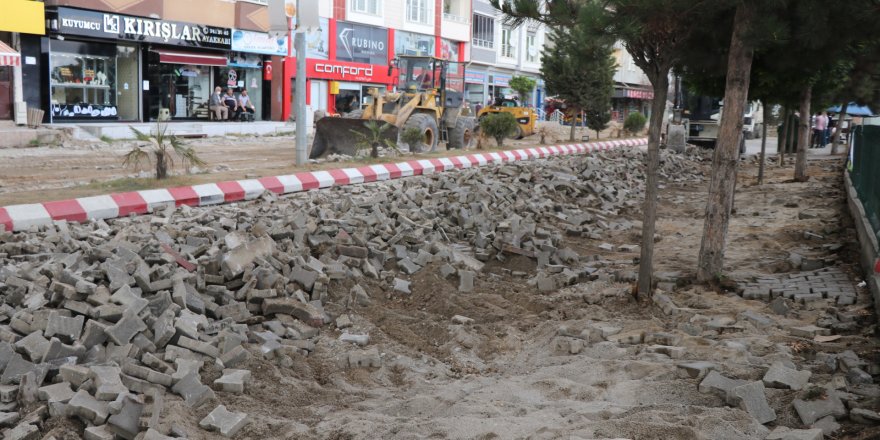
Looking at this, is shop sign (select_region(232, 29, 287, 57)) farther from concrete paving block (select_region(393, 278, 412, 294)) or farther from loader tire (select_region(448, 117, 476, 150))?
concrete paving block (select_region(393, 278, 412, 294))

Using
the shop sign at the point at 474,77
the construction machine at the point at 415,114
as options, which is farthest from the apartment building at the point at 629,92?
the construction machine at the point at 415,114

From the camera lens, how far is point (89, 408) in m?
4.63

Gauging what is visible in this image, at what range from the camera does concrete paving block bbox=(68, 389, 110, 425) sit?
4.62 metres

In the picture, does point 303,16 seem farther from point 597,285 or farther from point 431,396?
point 431,396

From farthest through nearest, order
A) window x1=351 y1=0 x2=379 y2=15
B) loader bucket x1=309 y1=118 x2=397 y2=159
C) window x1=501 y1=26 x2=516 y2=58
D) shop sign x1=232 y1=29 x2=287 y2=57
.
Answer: window x1=501 y1=26 x2=516 y2=58
window x1=351 y1=0 x2=379 y2=15
shop sign x1=232 y1=29 x2=287 y2=57
loader bucket x1=309 y1=118 x2=397 y2=159

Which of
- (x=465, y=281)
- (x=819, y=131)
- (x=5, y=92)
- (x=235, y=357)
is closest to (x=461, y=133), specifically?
(x=5, y=92)

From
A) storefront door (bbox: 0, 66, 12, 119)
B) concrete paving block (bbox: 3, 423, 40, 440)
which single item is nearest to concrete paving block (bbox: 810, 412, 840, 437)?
concrete paving block (bbox: 3, 423, 40, 440)

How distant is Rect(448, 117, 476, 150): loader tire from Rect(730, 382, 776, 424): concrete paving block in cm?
1961

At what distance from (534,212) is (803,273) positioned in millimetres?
4278

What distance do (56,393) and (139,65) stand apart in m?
28.6

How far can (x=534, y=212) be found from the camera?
12531 millimetres

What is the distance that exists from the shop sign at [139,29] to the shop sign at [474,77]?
23198 mm

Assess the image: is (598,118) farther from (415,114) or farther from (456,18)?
(456,18)

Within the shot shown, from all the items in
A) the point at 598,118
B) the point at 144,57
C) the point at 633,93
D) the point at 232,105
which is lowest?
the point at 598,118
